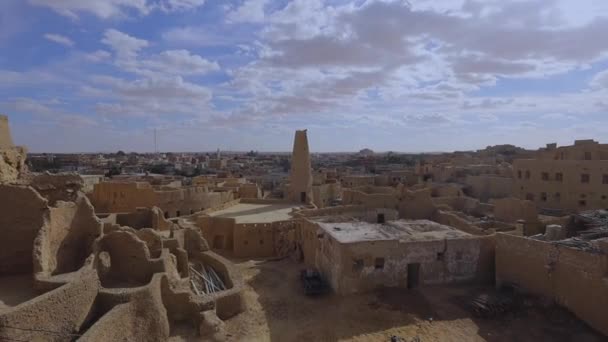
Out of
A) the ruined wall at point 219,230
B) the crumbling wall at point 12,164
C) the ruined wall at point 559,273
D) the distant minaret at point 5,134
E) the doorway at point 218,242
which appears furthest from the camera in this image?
the doorway at point 218,242

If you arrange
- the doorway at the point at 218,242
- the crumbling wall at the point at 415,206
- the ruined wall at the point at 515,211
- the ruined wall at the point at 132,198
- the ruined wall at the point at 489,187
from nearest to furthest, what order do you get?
the ruined wall at the point at 515,211
the doorway at the point at 218,242
the crumbling wall at the point at 415,206
the ruined wall at the point at 132,198
the ruined wall at the point at 489,187

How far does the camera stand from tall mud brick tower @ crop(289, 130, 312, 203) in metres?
32.1

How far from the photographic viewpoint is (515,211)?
22.9m

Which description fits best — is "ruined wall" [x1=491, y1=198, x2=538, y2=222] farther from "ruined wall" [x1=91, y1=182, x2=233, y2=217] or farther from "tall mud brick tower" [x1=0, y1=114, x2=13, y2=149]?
"tall mud brick tower" [x1=0, y1=114, x2=13, y2=149]

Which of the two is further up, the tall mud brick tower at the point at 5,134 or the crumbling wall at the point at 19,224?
the tall mud brick tower at the point at 5,134

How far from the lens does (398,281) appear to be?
635 inches

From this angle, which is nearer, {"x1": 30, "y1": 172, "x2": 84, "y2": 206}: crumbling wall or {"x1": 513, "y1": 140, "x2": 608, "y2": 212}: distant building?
{"x1": 30, "y1": 172, "x2": 84, "y2": 206}: crumbling wall

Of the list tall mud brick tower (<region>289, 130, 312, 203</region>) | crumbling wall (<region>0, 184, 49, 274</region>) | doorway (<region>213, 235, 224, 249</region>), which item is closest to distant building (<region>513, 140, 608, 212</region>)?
tall mud brick tower (<region>289, 130, 312, 203</region>)

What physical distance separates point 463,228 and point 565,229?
4.32m

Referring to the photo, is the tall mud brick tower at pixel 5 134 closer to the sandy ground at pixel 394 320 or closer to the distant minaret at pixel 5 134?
the distant minaret at pixel 5 134

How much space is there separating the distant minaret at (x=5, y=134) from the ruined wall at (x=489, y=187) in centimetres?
3421

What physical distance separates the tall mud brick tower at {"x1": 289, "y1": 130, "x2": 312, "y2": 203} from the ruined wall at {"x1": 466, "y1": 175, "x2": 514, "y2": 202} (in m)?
16.0

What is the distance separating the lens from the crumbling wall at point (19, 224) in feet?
43.5

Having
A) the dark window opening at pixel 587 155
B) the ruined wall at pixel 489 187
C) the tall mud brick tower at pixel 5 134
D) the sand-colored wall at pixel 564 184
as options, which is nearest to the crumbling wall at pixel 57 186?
→ the tall mud brick tower at pixel 5 134
